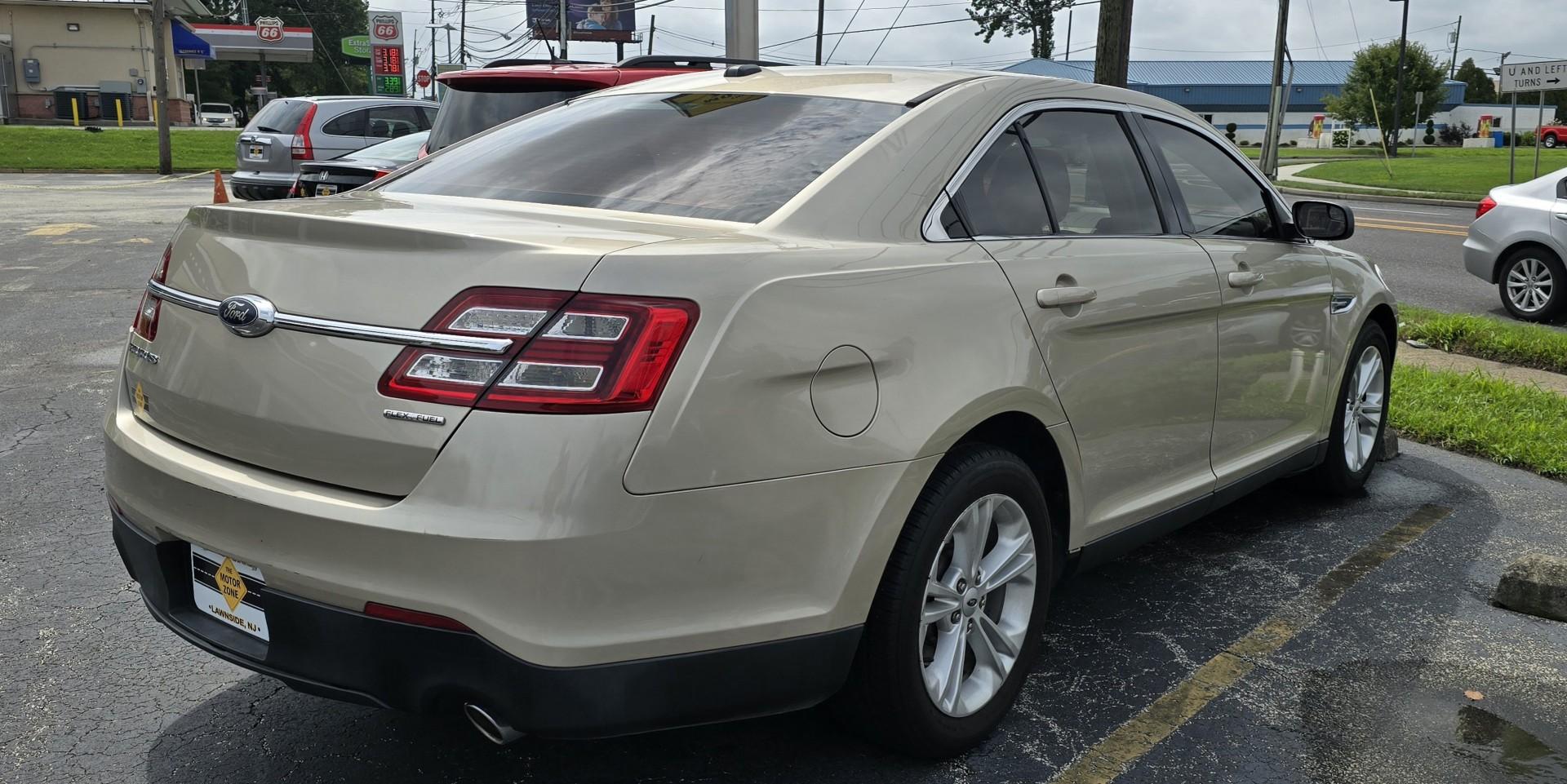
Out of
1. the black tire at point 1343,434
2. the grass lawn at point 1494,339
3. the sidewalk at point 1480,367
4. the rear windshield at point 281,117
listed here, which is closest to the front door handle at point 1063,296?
the black tire at point 1343,434

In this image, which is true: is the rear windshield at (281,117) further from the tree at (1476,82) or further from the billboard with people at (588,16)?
the tree at (1476,82)

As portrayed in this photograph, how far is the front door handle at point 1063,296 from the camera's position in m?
3.14

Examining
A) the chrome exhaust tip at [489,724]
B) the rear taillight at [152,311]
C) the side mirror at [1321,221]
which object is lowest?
the chrome exhaust tip at [489,724]

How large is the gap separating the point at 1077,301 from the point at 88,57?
6629 cm

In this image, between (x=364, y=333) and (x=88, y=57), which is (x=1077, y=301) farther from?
(x=88, y=57)

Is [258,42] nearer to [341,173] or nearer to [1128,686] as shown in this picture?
[341,173]

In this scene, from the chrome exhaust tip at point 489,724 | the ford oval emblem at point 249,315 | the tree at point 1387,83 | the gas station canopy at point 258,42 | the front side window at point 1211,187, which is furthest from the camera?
the gas station canopy at point 258,42

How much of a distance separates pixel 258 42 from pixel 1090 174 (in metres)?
81.6

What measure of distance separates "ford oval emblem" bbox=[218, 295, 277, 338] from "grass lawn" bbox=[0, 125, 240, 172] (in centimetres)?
3257

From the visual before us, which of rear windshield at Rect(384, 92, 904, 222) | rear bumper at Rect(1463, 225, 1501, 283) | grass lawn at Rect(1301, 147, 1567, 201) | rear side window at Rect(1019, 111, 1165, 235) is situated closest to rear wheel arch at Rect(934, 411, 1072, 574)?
rear side window at Rect(1019, 111, 1165, 235)

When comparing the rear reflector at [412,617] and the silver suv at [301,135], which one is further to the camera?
the silver suv at [301,135]

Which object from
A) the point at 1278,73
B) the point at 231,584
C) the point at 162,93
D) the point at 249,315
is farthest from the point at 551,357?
the point at 1278,73

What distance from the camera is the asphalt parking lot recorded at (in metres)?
2.99

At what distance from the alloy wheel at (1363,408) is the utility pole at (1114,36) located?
5400 mm
